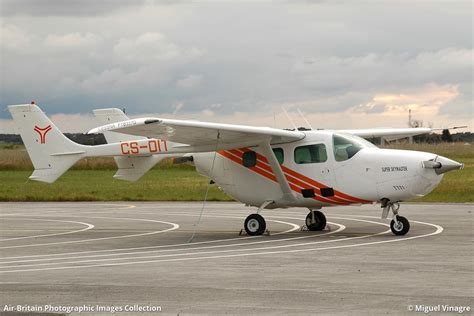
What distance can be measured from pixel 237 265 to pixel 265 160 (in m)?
6.07

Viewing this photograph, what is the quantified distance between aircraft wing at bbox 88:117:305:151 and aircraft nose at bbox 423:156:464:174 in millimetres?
3018

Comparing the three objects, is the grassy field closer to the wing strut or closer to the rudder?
the rudder

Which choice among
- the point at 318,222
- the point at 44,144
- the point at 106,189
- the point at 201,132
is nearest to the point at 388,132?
the point at 318,222

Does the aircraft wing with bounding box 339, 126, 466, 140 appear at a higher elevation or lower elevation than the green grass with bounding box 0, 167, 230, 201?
higher

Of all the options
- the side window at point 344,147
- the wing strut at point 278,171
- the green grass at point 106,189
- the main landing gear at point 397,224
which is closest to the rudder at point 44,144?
the wing strut at point 278,171

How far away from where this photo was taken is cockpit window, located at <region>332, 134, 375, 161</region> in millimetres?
20547

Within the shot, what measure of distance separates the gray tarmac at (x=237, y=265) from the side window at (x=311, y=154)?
1.72 meters

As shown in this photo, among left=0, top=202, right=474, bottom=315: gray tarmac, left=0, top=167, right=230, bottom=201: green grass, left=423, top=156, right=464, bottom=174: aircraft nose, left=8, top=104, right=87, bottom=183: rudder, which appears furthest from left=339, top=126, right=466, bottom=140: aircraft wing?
left=0, top=167, right=230, bottom=201: green grass

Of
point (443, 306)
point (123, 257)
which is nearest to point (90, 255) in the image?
point (123, 257)

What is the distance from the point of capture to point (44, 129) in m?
23.0

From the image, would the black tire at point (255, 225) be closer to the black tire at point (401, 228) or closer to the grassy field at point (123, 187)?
the black tire at point (401, 228)

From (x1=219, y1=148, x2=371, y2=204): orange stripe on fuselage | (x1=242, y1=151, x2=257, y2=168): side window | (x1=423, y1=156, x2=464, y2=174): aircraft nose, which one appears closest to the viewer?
(x1=423, y1=156, x2=464, y2=174): aircraft nose

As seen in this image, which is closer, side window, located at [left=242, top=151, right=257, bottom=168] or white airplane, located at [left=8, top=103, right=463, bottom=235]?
white airplane, located at [left=8, top=103, right=463, bottom=235]

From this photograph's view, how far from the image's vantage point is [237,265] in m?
15.6
